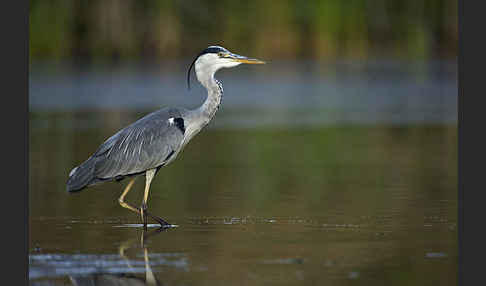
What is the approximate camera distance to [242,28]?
1430 inches

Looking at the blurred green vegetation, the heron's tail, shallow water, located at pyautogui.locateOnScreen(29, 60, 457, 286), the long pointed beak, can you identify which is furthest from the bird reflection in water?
the blurred green vegetation

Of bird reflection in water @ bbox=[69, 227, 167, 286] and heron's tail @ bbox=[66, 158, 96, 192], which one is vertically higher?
heron's tail @ bbox=[66, 158, 96, 192]

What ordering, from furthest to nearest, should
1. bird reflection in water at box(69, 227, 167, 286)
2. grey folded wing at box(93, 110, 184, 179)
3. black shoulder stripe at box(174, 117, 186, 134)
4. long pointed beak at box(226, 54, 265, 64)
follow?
long pointed beak at box(226, 54, 265, 64) → black shoulder stripe at box(174, 117, 186, 134) → grey folded wing at box(93, 110, 184, 179) → bird reflection in water at box(69, 227, 167, 286)

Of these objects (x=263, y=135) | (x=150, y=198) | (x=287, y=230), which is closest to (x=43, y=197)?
(x=150, y=198)

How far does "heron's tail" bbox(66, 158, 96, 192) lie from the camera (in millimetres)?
8445

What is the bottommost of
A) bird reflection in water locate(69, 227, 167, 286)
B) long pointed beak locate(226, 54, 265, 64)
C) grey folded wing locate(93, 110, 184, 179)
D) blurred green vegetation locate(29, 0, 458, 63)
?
bird reflection in water locate(69, 227, 167, 286)

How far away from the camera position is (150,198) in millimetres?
10008

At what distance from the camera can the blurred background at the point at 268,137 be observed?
22.9ft

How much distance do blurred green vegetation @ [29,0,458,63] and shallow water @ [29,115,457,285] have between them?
20.2 m

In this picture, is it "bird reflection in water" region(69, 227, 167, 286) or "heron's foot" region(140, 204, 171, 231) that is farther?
"heron's foot" region(140, 204, 171, 231)

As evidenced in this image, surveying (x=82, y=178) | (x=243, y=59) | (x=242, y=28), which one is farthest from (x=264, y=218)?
(x=242, y=28)

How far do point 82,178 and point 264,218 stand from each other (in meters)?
1.60

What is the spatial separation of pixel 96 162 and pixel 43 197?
170 centimetres

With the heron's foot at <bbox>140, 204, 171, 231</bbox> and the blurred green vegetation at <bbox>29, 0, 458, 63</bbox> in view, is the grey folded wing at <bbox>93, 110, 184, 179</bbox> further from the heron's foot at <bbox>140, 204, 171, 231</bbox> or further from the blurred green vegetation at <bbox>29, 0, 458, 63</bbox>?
the blurred green vegetation at <bbox>29, 0, 458, 63</bbox>
